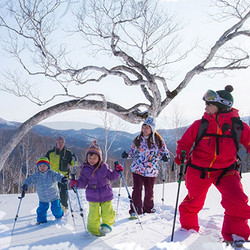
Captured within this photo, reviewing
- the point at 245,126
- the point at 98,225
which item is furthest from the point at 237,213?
the point at 98,225

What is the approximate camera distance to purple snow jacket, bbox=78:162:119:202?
376 cm

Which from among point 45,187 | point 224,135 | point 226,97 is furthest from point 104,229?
point 226,97

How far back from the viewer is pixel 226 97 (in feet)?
11.0

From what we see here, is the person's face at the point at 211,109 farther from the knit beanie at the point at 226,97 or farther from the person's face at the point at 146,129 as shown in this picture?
the person's face at the point at 146,129

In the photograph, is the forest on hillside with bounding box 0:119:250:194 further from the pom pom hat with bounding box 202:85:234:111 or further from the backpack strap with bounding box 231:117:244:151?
the pom pom hat with bounding box 202:85:234:111

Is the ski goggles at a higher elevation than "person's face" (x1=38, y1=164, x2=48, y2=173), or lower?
higher

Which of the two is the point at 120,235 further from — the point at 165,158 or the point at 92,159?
the point at 165,158

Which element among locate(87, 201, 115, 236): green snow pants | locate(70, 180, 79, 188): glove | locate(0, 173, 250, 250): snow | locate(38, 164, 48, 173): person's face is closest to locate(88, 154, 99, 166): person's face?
locate(70, 180, 79, 188): glove

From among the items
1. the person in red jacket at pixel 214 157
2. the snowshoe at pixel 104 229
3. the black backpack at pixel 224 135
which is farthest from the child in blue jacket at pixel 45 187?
the black backpack at pixel 224 135

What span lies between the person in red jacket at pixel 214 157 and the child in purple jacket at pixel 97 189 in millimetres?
1018

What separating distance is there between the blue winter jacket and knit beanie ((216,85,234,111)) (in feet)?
9.50

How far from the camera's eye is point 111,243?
3.15 metres

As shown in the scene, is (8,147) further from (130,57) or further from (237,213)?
(237,213)

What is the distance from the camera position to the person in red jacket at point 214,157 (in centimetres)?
318
